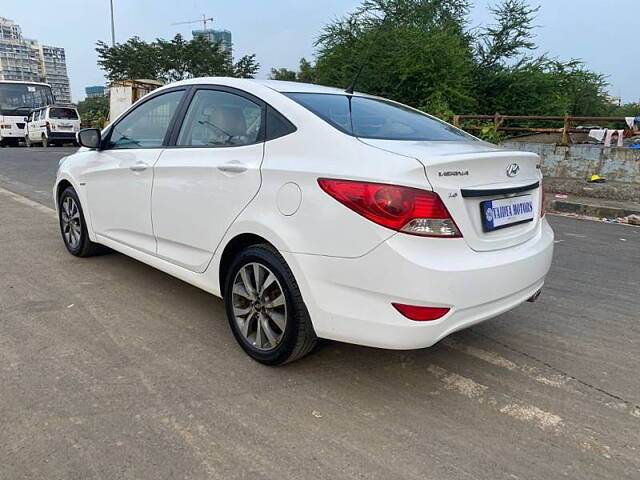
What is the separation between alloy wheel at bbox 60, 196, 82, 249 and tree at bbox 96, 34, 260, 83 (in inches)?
1431

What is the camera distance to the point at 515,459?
2143 mm

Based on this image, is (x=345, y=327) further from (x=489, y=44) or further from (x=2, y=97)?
(x=2, y=97)

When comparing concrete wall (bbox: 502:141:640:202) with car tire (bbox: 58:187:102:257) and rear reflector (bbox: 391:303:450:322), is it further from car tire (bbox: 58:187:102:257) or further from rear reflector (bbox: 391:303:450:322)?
car tire (bbox: 58:187:102:257)

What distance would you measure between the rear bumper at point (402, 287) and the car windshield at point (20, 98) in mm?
26916

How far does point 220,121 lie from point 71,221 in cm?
247

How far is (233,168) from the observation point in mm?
2840

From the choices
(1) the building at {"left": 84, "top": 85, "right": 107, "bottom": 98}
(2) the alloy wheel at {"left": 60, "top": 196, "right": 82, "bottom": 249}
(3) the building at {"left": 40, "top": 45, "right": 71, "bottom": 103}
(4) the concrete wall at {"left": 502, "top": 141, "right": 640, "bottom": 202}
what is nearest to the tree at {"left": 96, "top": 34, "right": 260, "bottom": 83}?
(1) the building at {"left": 84, "top": 85, "right": 107, "bottom": 98}

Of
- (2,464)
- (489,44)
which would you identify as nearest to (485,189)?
(2,464)

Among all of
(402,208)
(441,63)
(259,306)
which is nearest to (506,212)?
(402,208)

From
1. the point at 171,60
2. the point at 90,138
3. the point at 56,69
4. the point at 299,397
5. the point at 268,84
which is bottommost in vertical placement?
the point at 299,397

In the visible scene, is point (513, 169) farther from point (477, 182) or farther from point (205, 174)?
point (205, 174)

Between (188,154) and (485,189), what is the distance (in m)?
1.83

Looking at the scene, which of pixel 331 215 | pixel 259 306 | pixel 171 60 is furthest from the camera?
pixel 171 60

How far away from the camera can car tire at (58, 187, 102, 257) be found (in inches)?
182
